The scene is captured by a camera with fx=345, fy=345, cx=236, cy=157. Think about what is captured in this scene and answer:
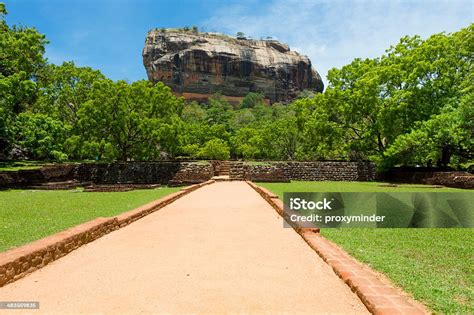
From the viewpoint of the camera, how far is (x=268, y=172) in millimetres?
25297

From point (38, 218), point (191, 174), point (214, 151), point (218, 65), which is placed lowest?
point (38, 218)

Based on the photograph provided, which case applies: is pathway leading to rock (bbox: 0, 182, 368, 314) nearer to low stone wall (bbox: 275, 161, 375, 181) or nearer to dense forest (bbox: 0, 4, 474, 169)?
dense forest (bbox: 0, 4, 474, 169)

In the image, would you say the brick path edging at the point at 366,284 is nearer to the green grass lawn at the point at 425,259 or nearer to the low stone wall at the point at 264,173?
the green grass lawn at the point at 425,259

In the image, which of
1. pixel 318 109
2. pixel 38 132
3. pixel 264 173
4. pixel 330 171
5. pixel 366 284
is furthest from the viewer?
pixel 318 109

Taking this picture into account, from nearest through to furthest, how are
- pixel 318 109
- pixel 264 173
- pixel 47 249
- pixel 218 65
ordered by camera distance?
pixel 47 249
pixel 264 173
pixel 318 109
pixel 218 65

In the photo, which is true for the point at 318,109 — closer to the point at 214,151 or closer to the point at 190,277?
the point at 214,151

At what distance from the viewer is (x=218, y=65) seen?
98.9m

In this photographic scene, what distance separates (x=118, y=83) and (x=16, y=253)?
2278cm

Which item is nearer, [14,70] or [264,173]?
[14,70]

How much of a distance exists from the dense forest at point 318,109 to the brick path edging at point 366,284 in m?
16.9

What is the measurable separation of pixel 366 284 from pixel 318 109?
26.8 m

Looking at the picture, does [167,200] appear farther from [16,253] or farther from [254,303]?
[254,303]

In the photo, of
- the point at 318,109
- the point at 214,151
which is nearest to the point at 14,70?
the point at 214,151

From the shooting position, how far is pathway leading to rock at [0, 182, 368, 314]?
341cm
